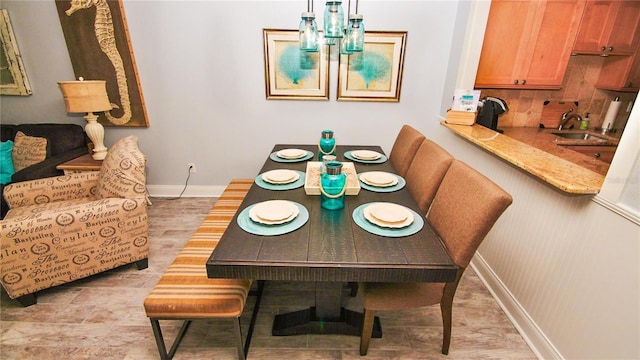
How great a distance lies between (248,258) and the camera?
1.06 m

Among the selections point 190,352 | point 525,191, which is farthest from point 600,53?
point 190,352

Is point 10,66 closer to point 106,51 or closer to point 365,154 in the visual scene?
point 106,51

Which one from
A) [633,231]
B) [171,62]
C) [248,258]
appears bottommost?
[248,258]

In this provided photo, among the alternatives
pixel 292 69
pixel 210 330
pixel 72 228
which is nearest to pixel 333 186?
pixel 210 330

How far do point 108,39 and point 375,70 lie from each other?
7.98 feet

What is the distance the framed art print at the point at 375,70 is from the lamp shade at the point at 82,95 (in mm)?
2084

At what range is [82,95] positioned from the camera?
7.74ft

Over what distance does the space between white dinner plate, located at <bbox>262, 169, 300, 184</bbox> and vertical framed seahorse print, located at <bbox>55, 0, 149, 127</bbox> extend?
6.28 feet

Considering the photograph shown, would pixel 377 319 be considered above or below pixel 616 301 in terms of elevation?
below

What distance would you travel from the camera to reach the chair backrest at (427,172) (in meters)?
1.60

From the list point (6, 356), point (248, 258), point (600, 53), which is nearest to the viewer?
point (248, 258)

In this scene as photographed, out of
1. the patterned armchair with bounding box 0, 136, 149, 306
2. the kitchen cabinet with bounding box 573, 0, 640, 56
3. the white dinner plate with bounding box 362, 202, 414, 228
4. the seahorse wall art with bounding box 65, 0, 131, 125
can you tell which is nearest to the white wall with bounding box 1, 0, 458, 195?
the seahorse wall art with bounding box 65, 0, 131, 125

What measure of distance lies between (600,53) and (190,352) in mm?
3704

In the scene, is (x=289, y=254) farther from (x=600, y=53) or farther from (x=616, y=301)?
(x=600, y=53)
